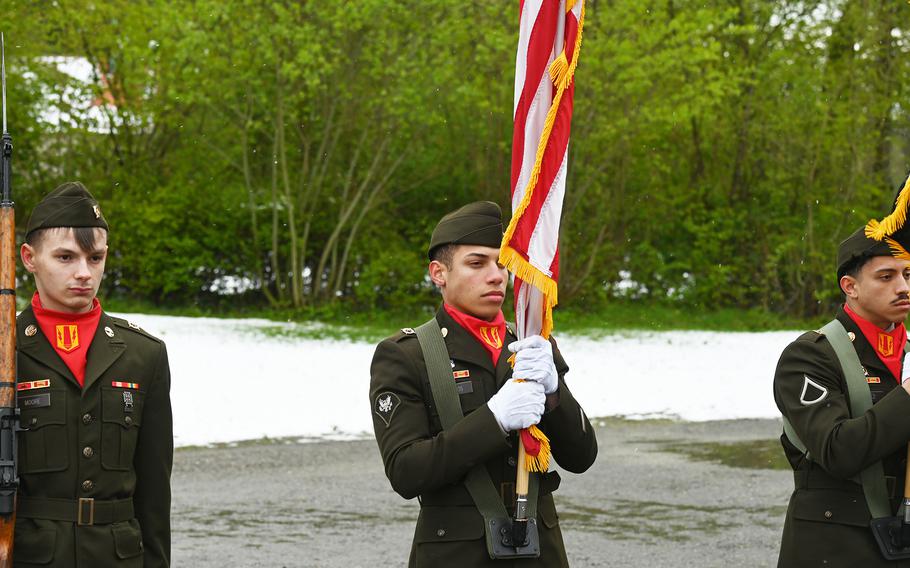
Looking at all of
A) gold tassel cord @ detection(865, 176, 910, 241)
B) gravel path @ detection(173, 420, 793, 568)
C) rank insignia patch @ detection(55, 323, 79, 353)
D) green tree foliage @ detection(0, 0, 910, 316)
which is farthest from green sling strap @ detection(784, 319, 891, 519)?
green tree foliage @ detection(0, 0, 910, 316)

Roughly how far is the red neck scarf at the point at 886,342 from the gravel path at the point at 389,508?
3943mm

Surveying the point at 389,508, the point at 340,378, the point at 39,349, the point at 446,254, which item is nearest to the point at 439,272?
the point at 446,254

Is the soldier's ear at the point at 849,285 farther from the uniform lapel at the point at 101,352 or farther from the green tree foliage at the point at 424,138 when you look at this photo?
the green tree foliage at the point at 424,138

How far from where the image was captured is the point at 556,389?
3707mm

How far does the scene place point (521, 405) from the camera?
142 inches

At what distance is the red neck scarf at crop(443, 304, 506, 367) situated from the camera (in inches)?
159

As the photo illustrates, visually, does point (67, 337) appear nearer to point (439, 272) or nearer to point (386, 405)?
point (386, 405)

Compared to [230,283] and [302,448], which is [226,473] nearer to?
[302,448]

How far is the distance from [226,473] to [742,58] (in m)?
18.7

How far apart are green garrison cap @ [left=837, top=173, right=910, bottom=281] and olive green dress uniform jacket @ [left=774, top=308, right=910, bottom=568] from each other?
213 mm

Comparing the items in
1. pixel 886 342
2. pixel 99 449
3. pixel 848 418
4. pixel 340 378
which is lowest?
pixel 340 378

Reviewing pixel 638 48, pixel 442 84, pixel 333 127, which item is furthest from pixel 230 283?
pixel 638 48

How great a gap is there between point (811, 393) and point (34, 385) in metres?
2.40

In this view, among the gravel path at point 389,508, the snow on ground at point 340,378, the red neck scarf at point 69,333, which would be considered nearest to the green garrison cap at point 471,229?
the red neck scarf at point 69,333
